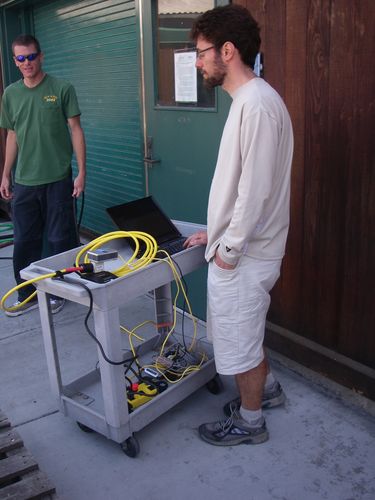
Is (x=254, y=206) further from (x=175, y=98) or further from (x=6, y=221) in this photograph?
(x=6, y=221)

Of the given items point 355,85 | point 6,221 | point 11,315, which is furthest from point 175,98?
point 6,221

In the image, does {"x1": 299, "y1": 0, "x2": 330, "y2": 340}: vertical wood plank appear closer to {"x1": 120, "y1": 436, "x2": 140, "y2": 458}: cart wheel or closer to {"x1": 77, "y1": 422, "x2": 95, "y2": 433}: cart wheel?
{"x1": 120, "y1": 436, "x2": 140, "y2": 458}: cart wheel

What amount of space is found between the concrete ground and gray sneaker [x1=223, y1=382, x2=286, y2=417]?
1.7 inches

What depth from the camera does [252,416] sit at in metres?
2.69

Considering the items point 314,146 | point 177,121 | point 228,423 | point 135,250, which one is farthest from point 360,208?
point 177,121

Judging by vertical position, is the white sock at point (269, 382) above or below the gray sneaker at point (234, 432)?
above

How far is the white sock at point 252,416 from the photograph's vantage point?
2680 millimetres

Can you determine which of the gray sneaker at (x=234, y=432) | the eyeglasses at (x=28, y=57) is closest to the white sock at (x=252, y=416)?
the gray sneaker at (x=234, y=432)

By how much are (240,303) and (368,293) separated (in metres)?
0.85

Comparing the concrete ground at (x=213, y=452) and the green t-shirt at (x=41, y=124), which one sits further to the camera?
the green t-shirt at (x=41, y=124)

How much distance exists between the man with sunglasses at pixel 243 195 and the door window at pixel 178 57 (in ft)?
4.18

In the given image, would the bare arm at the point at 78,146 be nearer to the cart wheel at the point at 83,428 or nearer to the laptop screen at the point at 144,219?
the laptop screen at the point at 144,219

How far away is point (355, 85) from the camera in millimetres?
2689

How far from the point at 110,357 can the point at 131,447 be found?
54cm
